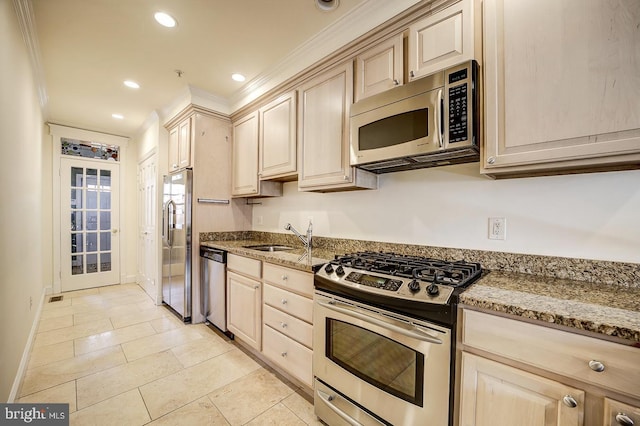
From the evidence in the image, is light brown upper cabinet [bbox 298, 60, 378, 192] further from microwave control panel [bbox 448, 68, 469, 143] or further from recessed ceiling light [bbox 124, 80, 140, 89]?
recessed ceiling light [bbox 124, 80, 140, 89]

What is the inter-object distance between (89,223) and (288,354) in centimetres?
449

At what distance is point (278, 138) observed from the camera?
2.57 metres

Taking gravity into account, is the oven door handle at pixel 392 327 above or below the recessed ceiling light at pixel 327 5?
below

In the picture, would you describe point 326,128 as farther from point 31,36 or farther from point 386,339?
point 31,36

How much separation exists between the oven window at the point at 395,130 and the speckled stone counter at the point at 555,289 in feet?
2.50

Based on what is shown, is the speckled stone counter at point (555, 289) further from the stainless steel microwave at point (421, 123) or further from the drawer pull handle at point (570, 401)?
the stainless steel microwave at point (421, 123)

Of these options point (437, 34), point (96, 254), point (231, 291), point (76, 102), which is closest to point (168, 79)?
point (76, 102)

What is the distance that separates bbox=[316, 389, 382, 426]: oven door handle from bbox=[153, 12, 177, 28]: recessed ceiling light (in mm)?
2701

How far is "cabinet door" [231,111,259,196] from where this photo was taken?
291 cm

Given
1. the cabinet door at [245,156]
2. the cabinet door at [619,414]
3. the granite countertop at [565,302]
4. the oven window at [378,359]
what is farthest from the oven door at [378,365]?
the cabinet door at [245,156]

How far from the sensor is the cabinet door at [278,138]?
7.95 ft

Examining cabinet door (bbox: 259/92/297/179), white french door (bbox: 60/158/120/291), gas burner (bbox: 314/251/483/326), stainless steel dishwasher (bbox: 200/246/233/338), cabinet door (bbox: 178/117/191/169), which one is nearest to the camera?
gas burner (bbox: 314/251/483/326)

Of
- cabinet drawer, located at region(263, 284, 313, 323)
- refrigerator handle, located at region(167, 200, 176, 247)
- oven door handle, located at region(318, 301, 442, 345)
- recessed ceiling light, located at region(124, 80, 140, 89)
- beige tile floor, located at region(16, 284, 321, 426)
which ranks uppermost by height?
recessed ceiling light, located at region(124, 80, 140, 89)

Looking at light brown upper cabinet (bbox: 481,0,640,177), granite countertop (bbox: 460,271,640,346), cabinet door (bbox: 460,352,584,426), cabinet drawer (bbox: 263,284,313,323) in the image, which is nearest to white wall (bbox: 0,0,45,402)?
cabinet drawer (bbox: 263,284,313,323)
